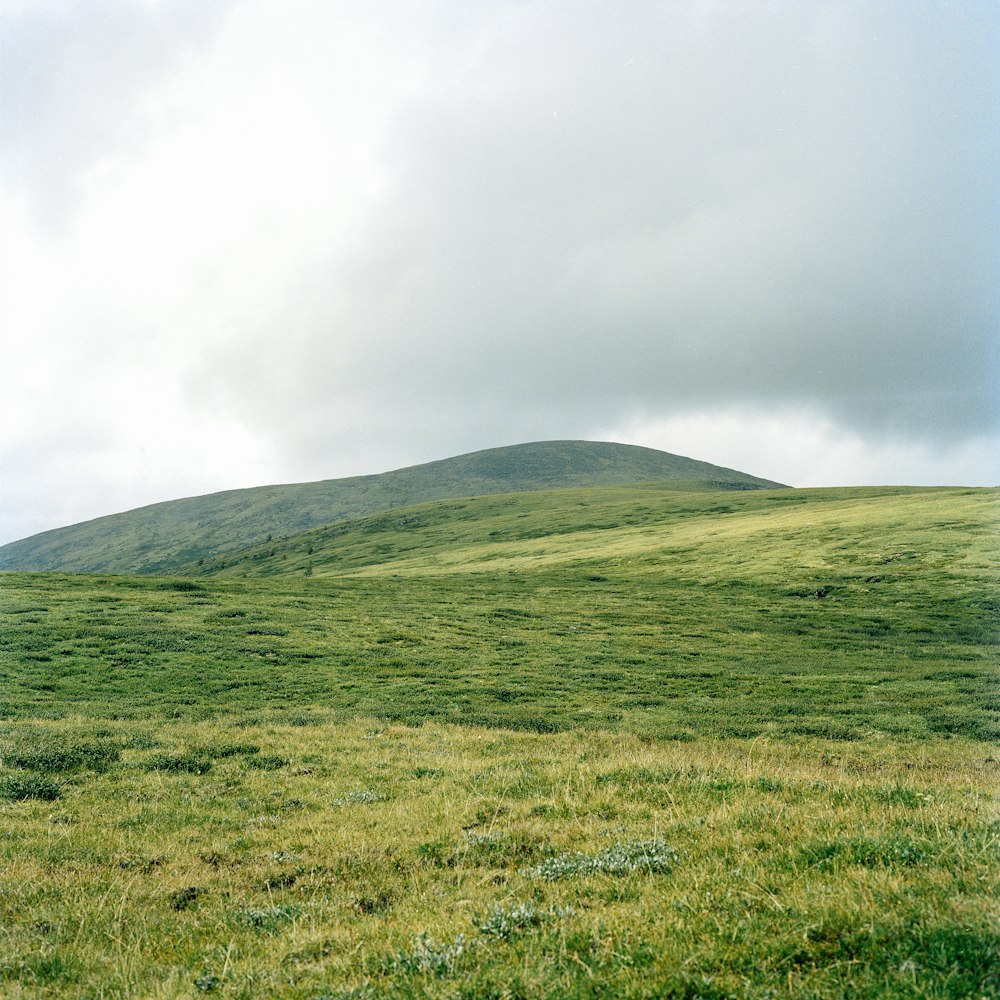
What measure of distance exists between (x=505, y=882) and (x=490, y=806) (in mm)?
4028

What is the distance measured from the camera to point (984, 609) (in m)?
57.4

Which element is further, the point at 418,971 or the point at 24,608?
the point at 24,608

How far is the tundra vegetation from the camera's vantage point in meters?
6.88

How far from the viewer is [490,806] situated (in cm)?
1354

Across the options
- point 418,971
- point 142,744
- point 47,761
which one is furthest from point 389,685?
point 418,971

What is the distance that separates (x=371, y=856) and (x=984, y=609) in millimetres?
62040

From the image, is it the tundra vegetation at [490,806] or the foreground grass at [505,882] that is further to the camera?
the tundra vegetation at [490,806]

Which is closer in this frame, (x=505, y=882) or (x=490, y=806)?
(x=505, y=882)

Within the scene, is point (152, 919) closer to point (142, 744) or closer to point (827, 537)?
point (142, 744)

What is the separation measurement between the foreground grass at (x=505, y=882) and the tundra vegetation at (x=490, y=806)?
49mm

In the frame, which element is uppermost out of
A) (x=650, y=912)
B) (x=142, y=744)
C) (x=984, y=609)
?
(x=650, y=912)

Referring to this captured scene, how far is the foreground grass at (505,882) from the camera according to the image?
6461 mm

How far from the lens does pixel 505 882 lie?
9578 mm

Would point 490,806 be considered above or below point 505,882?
below
